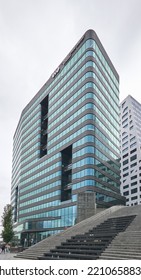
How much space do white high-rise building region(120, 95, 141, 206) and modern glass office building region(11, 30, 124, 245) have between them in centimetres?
5882

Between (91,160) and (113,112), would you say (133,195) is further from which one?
(91,160)

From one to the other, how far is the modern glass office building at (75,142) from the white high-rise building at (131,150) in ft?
193

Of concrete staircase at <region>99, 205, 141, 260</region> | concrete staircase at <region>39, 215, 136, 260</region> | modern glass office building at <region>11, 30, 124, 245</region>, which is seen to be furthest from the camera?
modern glass office building at <region>11, 30, 124, 245</region>

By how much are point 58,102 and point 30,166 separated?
29.5 metres

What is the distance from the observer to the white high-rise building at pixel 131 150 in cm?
13738

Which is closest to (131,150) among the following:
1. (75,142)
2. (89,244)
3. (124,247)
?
(75,142)

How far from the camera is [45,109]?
323 ft

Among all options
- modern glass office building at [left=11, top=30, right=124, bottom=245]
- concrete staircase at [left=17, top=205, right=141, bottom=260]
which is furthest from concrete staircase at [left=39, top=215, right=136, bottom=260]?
modern glass office building at [left=11, top=30, right=124, bottom=245]

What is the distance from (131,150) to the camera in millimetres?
149500

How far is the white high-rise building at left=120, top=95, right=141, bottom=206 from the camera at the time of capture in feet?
451

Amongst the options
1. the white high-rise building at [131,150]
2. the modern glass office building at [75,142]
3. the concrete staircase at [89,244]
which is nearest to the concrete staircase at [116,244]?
the concrete staircase at [89,244]

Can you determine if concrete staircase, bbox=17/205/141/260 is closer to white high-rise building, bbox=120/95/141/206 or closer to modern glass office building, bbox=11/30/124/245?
modern glass office building, bbox=11/30/124/245

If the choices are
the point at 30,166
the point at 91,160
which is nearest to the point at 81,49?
the point at 91,160

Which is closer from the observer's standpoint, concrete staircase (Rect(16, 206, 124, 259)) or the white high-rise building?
concrete staircase (Rect(16, 206, 124, 259))
